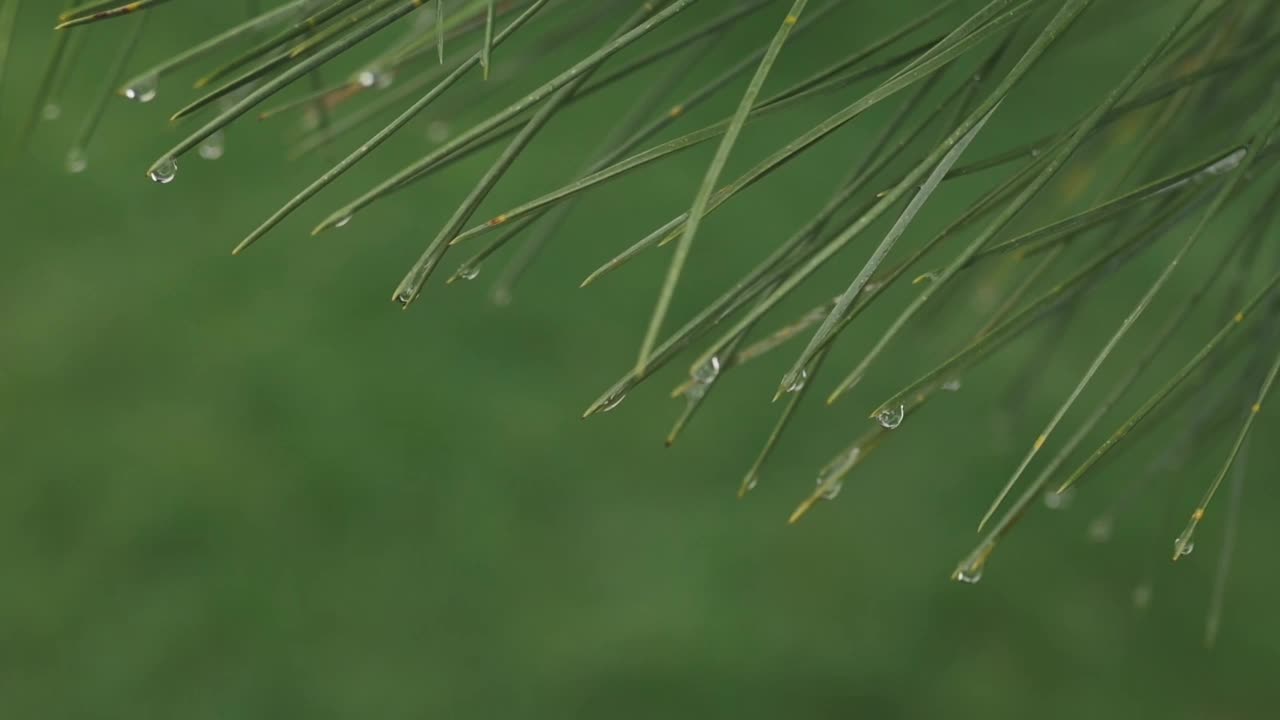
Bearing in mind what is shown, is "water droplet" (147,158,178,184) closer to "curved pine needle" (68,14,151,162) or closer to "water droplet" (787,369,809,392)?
"curved pine needle" (68,14,151,162)

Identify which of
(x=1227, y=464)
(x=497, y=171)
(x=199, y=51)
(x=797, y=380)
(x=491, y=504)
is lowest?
(x=1227, y=464)

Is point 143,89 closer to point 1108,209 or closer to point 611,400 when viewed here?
point 611,400

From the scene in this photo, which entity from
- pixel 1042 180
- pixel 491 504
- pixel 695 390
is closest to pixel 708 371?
pixel 695 390

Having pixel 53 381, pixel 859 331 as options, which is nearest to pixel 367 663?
pixel 53 381

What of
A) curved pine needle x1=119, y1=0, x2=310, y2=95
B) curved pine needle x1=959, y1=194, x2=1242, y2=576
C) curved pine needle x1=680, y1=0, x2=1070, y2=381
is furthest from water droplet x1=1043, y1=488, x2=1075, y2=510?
curved pine needle x1=119, y1=0, x2=310, y2=95

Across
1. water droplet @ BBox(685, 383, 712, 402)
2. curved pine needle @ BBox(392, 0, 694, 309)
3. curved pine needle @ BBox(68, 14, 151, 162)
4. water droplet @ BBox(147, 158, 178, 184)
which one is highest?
curved pine needle @ BBox(68, 14, 151, 162)

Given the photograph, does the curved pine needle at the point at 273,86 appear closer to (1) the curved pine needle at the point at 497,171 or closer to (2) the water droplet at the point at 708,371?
(1) the curved pine needle at the point at 497,171
